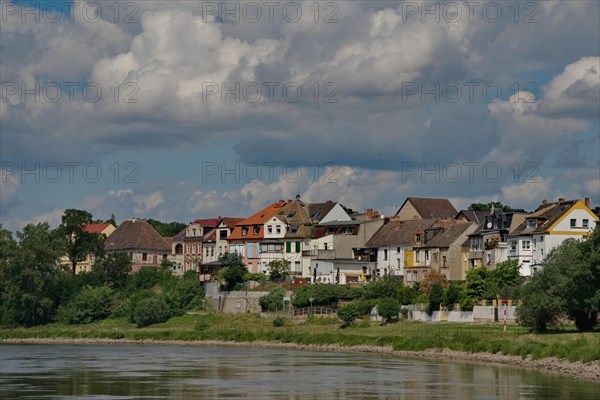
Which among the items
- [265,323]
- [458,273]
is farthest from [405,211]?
[265,323]

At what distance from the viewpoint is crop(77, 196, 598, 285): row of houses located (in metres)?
118

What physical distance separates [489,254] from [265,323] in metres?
24.3

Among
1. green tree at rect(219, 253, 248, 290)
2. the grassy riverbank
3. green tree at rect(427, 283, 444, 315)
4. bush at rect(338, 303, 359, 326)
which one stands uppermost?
green tree at rect(219, 253, 248, 290)

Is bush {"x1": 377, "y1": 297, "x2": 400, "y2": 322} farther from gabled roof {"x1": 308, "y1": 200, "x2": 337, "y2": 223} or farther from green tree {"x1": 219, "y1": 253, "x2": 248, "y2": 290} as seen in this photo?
gabled roof {"x1": 308, "y1": 200, "x2": 337, "y2": 223}

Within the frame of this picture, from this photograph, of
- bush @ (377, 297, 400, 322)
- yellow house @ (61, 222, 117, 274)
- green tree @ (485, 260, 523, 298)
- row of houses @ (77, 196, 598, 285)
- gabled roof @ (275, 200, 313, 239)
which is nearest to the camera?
green tree @ (485, 260, 523, 298)

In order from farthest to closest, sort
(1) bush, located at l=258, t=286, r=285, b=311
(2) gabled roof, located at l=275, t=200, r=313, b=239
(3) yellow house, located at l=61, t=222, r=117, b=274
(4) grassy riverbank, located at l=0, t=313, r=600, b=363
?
(3) yellow house, located at l=61, t=222, r=117, b=274 → (2) gabled roof, located at l=275, t=200, r=313, b=239 → (1) bush, located at l=258, t=286, r=285, b=311 → (4) grassy riverbank, located at l=0, t=313, r=600, b=363

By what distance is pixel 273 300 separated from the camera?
12556 cm

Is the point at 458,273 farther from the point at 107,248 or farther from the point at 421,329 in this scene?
the point at 107,248

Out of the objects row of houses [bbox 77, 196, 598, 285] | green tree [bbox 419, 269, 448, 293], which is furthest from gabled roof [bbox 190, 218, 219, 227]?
green tree [bbox 419, 269, 448, 293]

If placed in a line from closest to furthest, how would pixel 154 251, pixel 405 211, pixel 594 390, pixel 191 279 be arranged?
pixel 594 390 → pixel 191 279 → pixel 405 211 → pixel 154 251

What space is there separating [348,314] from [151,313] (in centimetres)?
2956

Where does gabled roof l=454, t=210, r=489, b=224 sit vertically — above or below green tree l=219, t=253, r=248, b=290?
above

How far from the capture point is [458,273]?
416ft

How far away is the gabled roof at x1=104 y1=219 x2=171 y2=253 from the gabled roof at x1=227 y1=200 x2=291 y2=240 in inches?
853
